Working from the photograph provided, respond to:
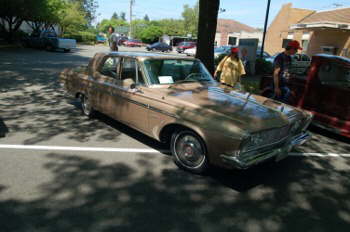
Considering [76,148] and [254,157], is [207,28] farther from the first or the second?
[254,157]

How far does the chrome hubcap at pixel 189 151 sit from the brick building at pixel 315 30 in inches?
887

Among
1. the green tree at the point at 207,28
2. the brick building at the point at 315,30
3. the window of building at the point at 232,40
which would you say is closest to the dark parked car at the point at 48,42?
the green tree at the point at 207,28

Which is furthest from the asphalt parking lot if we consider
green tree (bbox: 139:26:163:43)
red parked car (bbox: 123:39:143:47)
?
green tree (bbox: 139:26:163:43)

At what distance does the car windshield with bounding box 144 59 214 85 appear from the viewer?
458 centimetres

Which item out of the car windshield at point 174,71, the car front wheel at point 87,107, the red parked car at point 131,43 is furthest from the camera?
the red parked car at point 131,43

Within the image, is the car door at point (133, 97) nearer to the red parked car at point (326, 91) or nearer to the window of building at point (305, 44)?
the red parked car at point (326, 91)

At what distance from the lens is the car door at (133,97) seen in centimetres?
442

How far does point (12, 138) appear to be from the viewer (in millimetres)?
4844

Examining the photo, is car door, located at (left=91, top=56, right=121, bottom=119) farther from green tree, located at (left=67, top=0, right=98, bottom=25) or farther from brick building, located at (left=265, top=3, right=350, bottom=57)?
green tree, located at (left=67, top=0, right=98, bottom=25)

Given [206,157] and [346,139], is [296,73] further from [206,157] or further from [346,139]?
[206,157]

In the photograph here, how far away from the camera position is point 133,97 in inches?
180

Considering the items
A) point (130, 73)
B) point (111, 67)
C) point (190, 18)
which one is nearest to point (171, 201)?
point (130, 73)

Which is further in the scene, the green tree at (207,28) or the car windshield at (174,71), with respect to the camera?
the green tree at (207,28)

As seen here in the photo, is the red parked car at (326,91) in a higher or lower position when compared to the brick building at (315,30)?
lower
